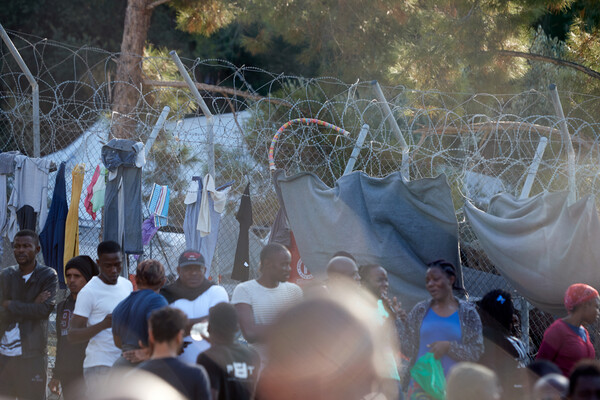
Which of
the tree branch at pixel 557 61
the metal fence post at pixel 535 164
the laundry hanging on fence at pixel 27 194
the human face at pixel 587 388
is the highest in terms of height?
the tree branch at pixel 557 61

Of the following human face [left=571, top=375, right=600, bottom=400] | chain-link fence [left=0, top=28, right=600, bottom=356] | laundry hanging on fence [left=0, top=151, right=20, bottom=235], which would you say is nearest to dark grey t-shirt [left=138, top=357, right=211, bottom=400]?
human face [left=571, top=375, right=600, bottom=400]

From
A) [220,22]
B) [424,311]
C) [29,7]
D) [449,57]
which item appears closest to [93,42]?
[29,7]

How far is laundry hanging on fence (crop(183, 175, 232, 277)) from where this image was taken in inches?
268

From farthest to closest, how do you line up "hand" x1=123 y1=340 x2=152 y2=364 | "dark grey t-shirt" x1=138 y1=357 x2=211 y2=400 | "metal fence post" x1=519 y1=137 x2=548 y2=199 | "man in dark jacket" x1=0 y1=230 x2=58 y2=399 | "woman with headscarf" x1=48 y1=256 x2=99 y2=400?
1. "metal fence post" x1=519 y1=137 x2=548 y2=199
2. "man in dark jacket" x1=0 y1=230 x2=58 y2=399
3. "woman with headscarf" x1=48 y1=256 x2=99 y2=400
4. "hand" x1=123 y1=340 x2=152 y2=364
5. "dark grey t-shirt" x1=138 y1=357 x2=211 y2=400

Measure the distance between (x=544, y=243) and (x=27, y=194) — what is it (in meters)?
4.63

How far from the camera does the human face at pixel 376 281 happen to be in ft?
17.4

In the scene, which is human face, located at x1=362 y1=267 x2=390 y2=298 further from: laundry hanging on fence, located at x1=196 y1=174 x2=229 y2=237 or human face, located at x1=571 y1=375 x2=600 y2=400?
human face, located at x1=571 y1=375 x2=600 y2=400

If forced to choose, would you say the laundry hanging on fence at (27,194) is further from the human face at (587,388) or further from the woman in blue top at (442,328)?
the human face at (587,388)

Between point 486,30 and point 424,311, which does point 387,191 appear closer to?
point 424,311

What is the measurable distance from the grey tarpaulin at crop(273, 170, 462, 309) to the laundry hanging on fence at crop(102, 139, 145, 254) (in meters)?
1.42

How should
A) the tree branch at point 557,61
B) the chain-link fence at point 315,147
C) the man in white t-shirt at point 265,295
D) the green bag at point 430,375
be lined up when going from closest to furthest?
the green bag at point 430,375, the man in white t-shirt at point 265,295, the chain-link fence at point 315,147, the tree branch at point 557,61

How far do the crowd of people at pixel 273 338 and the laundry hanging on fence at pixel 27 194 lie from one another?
4.23 feet

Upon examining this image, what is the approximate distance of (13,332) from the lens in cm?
575

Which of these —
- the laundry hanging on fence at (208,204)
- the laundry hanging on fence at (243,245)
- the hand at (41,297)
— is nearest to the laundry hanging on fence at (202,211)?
the laundry hanging on fence at (208,204)
